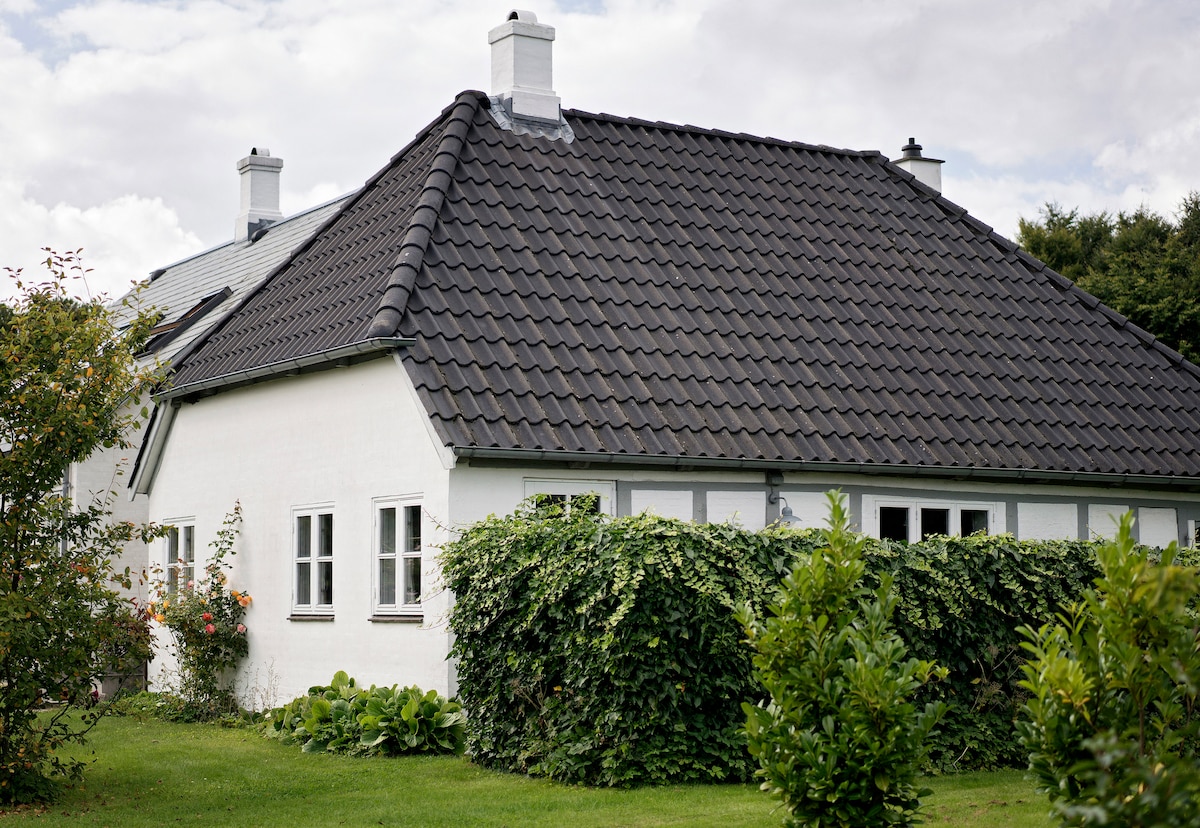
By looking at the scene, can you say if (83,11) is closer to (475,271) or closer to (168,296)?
(475,271)

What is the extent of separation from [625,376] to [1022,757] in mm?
5940

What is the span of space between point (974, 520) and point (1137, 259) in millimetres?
19631

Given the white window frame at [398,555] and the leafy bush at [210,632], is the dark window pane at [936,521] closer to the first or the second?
the white window frame at [398,555]

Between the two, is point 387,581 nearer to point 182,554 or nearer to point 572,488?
Result: point 572,488

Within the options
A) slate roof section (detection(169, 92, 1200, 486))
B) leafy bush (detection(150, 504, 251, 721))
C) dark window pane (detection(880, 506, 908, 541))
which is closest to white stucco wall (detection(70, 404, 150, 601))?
slate roof section (detection(169, 92, 1200, 486))

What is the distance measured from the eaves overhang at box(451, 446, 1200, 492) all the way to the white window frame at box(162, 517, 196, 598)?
296 inches

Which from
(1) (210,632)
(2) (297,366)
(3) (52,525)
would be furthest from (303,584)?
(3) (52,525)

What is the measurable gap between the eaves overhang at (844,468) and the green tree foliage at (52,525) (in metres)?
3.45

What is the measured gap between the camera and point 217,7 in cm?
1945

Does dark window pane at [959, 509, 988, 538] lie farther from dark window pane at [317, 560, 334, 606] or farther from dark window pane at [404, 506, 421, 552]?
dark window pane at [317, 560, 334, 606]

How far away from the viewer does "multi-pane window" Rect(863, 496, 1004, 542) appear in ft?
55.5

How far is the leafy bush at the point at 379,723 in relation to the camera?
14.0 m

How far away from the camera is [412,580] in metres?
15.2

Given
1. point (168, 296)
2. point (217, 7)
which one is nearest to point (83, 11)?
point (217, 7)
